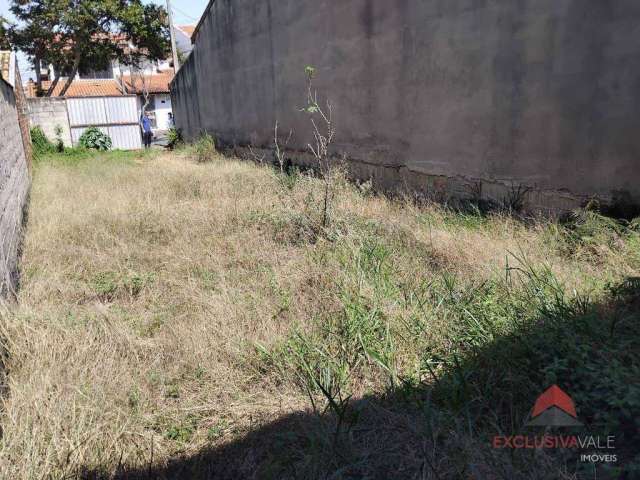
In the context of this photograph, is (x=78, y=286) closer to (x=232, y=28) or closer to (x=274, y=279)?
(x=274, y=279)

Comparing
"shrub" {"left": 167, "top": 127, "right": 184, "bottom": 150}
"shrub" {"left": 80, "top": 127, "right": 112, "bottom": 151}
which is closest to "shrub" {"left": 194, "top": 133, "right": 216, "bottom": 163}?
"shrub" {"left": 167, "top": 127, "right": 184, "bottom": 150}

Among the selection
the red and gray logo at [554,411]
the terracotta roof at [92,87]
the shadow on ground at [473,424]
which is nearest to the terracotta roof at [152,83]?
the terracotta roof at [92,87]

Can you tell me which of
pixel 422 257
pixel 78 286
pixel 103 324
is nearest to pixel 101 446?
pixel 103 324

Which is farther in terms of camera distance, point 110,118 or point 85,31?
point 85,31

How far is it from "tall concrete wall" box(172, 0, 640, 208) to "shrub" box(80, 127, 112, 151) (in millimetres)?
9937

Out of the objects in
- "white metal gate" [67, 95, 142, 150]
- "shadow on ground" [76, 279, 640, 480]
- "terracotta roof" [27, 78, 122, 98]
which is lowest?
"shadow on ground" [76, 279, 640, 480]

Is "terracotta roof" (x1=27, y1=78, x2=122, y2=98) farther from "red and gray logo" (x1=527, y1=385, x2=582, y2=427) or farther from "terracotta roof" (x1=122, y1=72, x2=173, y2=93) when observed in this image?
"red and gray logo" (x1=527, y1=385, x2=582, y2=427)

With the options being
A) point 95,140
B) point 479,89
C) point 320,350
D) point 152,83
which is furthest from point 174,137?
point 152,83

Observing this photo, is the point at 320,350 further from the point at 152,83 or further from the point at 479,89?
the point at 152,83

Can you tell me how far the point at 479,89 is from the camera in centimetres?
518

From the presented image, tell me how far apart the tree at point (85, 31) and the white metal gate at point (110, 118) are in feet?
15.5

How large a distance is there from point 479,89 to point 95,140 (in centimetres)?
1484

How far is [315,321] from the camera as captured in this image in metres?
2.94

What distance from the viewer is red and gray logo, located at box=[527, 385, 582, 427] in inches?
77.5
